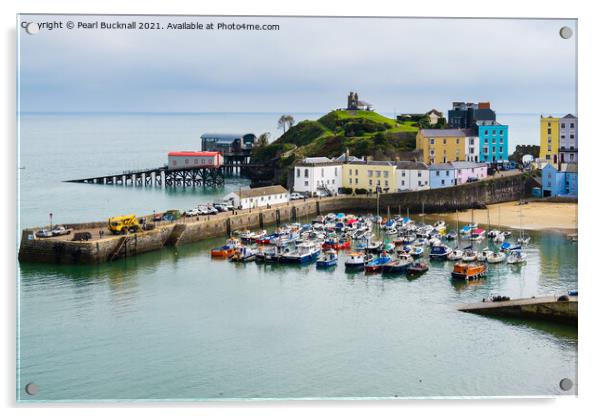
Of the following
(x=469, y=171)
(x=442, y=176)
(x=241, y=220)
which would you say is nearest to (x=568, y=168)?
(x=469, y=171)

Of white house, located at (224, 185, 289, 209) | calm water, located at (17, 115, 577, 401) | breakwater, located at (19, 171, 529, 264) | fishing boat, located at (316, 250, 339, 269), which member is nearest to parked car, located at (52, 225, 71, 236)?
breakwater, located at (19, 171, 529, 264)

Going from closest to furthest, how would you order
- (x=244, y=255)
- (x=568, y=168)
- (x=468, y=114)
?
(x=244, y=255) → (x=568, y=168) → (x=468, y=114)

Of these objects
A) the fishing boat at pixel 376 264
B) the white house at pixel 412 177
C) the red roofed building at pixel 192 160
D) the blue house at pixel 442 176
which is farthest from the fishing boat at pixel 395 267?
the red roofed building at pixel 192 160

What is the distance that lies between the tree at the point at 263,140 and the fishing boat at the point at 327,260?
73.1 ft

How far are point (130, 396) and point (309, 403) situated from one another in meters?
2.22

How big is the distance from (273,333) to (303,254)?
657 cm

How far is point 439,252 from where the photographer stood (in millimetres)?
20609

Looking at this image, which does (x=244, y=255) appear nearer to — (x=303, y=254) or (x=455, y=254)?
(x=303, y=254)

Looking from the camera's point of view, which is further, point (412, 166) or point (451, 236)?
point (412, 166)

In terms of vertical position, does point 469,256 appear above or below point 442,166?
below

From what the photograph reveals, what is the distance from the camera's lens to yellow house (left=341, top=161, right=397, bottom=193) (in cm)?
2904

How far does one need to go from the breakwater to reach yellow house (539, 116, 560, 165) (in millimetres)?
1379

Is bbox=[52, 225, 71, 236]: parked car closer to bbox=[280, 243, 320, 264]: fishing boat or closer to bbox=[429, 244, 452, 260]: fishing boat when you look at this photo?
bbox=[280, 243, 320, 264]: fishing boat

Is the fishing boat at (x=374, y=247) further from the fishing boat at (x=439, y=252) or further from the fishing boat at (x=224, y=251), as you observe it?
the fishing boat at (x=224, y=251)
